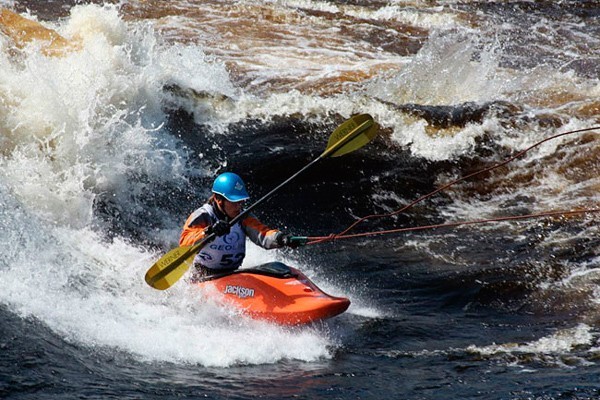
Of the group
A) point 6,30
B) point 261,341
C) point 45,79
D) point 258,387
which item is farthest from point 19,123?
point 258,387

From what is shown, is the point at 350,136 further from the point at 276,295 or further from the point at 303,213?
the point at 303,213

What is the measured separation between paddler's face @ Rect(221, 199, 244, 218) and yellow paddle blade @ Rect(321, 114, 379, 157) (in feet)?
3.16

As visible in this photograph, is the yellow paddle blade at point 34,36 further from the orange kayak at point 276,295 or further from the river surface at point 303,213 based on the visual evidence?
the orange kayak at point 276,295

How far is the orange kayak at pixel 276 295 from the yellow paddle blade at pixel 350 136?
1.20 metres

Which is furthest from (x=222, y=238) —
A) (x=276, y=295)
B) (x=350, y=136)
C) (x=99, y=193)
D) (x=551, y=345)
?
(x=99, y=193)

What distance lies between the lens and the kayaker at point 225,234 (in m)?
6.62

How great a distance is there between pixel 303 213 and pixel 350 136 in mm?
1976

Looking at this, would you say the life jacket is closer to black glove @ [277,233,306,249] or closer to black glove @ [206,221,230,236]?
black glove @ [277,233,306,249]

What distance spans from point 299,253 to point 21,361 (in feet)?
12.0

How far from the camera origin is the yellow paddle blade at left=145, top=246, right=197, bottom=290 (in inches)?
251

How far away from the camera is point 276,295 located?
6.34 m

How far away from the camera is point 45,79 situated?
377 inches

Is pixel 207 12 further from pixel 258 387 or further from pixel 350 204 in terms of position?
pixel 258 387

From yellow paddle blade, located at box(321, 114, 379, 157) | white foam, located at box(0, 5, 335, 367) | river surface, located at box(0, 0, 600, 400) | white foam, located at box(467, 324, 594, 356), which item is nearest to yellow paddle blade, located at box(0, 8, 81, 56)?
river surface, located at box(0, 0, 600, 400)
